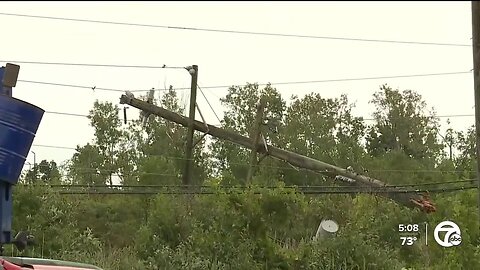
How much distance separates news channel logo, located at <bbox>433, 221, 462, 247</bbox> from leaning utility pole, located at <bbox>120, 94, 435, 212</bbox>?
123 inches

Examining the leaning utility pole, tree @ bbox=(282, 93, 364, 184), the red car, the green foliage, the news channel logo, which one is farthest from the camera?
tree @ bbox=(282, 93, 364, 184)

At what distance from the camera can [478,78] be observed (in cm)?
600

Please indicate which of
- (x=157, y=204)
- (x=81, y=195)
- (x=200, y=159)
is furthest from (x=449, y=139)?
(x=157, y=204)

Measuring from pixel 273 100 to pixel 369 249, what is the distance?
24693 millimetres

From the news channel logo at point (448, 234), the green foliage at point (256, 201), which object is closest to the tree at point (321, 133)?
the green foliage at point (256, 201)

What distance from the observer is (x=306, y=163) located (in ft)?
81.0

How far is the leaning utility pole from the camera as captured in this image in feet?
73.0

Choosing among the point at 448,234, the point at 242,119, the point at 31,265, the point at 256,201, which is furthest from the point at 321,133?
the point at 31,265

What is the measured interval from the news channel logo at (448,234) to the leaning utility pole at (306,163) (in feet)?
10.3

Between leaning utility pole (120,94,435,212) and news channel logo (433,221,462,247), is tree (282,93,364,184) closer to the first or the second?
leaning utility pole (120,94,435,212)

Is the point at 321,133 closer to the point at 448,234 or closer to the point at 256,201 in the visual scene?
the point at 448,234

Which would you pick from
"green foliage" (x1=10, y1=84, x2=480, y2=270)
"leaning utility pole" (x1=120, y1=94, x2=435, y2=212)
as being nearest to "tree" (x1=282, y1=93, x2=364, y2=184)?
"green foliage" (x1=10, y1=84, x2=480, y2=270)

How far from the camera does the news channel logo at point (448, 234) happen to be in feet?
51.4

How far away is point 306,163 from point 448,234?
771 centimetres
